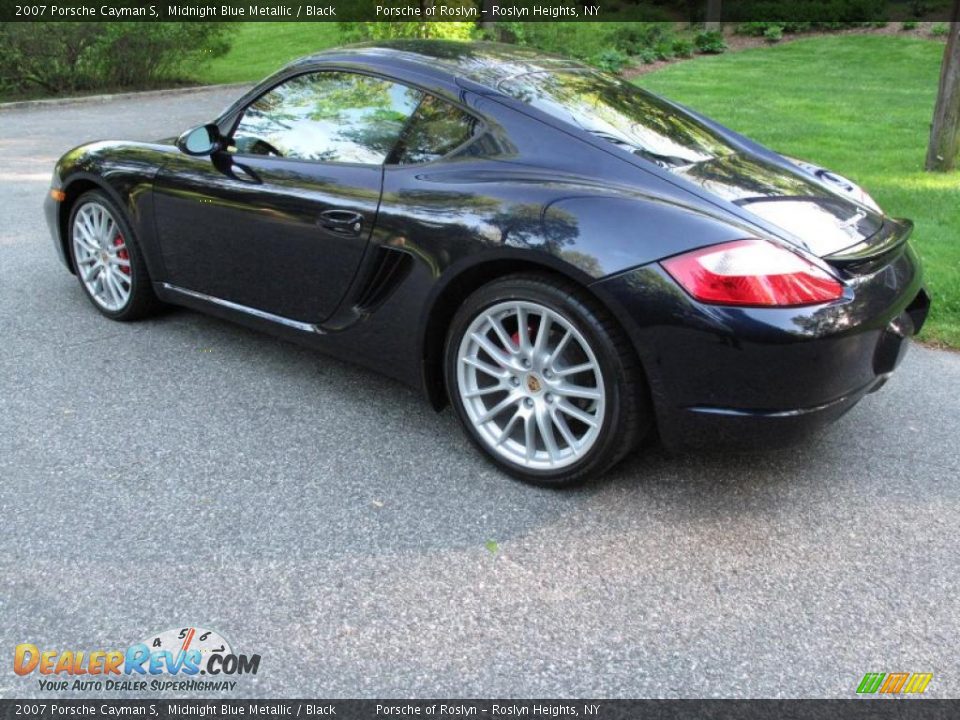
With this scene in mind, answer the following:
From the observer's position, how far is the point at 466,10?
12.4 meters

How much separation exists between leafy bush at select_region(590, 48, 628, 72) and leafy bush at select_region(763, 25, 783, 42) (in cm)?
504

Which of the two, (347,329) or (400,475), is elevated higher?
(347,329)

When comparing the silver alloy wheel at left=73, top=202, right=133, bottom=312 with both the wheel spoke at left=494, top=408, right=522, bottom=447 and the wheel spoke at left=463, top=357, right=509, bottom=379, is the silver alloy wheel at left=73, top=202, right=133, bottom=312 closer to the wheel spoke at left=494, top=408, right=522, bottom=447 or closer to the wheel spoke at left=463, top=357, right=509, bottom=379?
the wheel spoke at left=463, top=357, right=509, bottom=379

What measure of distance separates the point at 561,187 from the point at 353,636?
1.59 m

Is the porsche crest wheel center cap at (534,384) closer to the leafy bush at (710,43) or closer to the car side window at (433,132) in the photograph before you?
the car side window at (433,132)

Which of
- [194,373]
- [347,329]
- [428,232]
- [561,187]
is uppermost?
[561,187]

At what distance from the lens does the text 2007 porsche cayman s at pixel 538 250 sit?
2.68 metres

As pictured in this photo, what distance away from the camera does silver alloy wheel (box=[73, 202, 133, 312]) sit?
4.48m

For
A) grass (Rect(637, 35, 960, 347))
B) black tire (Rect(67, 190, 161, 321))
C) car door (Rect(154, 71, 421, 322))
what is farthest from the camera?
grass (Rect(637, 35, 960, 347))

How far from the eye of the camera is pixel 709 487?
315 cm

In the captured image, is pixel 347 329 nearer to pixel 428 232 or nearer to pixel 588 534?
pixel 428 232

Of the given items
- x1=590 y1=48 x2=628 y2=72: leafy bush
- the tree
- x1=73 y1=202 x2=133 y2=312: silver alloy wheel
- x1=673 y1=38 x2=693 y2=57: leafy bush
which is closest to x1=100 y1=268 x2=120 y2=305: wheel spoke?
x1=73 y1=202 x2=133 y2=312: silver alloy wheel

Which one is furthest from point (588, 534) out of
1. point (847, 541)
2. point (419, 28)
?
point (419, 28)

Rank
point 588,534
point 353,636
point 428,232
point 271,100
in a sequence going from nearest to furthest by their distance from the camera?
1. point 353,636
2. point 588,534
3. point 428,232
4. point 271,100
